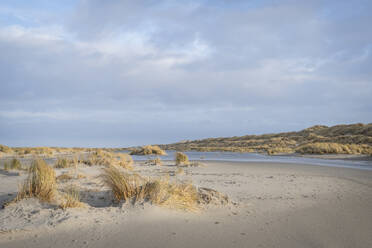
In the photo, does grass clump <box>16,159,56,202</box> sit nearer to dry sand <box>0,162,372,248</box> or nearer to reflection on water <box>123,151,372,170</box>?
dry sand <box>0,162,372,248</box>

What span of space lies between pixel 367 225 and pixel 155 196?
374 centimetres

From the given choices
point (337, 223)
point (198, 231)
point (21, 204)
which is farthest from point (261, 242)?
point (21, 204)

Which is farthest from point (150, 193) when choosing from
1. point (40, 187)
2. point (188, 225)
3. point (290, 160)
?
point (290, 160)

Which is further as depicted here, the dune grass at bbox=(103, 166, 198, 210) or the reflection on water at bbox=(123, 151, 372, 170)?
the reflection on water at bbox=(123, 151, 372, 170)

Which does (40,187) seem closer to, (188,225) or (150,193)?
(150,193)

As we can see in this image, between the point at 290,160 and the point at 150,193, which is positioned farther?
the point at 290,160

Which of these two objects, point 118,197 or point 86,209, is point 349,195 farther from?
point 86,209

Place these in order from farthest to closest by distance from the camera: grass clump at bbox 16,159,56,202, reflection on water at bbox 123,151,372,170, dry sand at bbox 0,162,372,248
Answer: reflection on water at bbox 123,151,372,170 → grass clump at bbox 16,159,56,202 → dry sand at bbox 0,162,372,248

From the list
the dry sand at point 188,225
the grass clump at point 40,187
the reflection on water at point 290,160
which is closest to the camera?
the dry sand at point 188,225

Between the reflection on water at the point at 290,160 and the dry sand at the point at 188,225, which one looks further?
the reflection on water at the point at 290,160

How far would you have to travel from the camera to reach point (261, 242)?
4.04m

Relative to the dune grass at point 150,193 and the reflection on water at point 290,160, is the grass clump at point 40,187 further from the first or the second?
the reflection on water at point 290,160

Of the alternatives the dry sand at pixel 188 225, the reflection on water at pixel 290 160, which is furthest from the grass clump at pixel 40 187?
the reflection on water at pixel 290 160

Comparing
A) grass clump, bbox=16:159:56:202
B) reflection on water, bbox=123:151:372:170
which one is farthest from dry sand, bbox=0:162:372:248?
reflection on water, bbox=123:151:372:170
